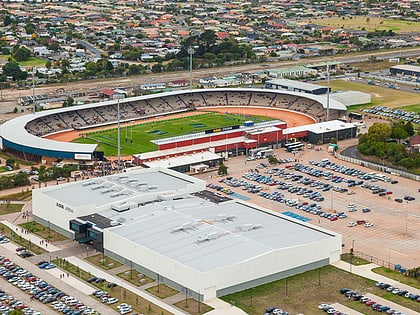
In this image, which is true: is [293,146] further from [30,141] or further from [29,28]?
[29,28]

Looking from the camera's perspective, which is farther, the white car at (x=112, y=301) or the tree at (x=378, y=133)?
the tree at (x=378, y=133)

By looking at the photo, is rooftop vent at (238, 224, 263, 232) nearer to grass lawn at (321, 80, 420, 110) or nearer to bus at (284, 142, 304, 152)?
bus at (284, 142, 304, 152)

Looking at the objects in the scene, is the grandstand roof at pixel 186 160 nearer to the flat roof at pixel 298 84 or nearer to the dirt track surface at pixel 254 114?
the dirt track surface at pixel 254 114

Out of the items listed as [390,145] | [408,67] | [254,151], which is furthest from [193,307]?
[408,67]

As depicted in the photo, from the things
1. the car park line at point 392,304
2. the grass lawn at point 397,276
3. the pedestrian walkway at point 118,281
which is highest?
the grass lawn at point 397,276

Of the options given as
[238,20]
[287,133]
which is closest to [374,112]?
[287,133]

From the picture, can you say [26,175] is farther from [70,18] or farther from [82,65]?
[70,18]

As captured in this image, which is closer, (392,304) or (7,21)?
(392,304)

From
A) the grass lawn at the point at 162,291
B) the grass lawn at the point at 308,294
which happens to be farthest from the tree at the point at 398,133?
the grass lawn at the point at 162,291
